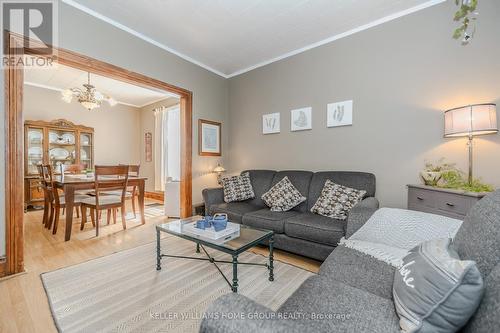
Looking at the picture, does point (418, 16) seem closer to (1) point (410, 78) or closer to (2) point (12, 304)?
(1) point (410, 78)

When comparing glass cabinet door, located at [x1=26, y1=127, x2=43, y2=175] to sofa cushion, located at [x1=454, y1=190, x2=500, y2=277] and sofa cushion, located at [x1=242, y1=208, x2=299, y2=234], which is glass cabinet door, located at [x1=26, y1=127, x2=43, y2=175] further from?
sofa cushion, located at [x1=454, y1=190, x2=500, y2=277]

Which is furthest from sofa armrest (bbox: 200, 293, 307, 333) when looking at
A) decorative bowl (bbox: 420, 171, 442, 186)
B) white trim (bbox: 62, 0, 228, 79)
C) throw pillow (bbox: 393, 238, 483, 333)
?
white trim (bbox: 62, 0, 228, 79)

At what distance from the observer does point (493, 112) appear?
1.75 metres

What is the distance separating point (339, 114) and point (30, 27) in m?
3.43

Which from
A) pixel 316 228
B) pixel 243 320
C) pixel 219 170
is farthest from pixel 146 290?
pixel 219 170

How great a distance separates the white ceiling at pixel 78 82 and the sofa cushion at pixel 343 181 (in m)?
2.65

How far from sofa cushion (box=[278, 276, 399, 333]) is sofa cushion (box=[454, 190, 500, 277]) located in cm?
34

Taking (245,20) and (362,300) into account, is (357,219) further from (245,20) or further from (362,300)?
(245,20)

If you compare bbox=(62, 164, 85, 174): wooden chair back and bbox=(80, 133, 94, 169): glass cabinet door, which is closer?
bbox=(62, 164, 85, 174): wooden chair back

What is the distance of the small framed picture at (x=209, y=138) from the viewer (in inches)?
147

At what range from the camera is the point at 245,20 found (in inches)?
103

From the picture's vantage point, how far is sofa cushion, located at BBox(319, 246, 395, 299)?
1056 millimetres

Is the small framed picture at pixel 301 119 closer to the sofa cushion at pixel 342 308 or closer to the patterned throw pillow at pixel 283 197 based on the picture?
the patterned throw pillow at pixel 283 197

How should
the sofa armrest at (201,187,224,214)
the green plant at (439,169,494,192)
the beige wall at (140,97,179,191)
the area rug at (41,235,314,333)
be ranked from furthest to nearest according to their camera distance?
the beige wall at (140,97,179,191) < the sofa armrest at (201,187,224,214) < the green plant at (439,169,494,192) < the area rug at (41,235,314,333)
